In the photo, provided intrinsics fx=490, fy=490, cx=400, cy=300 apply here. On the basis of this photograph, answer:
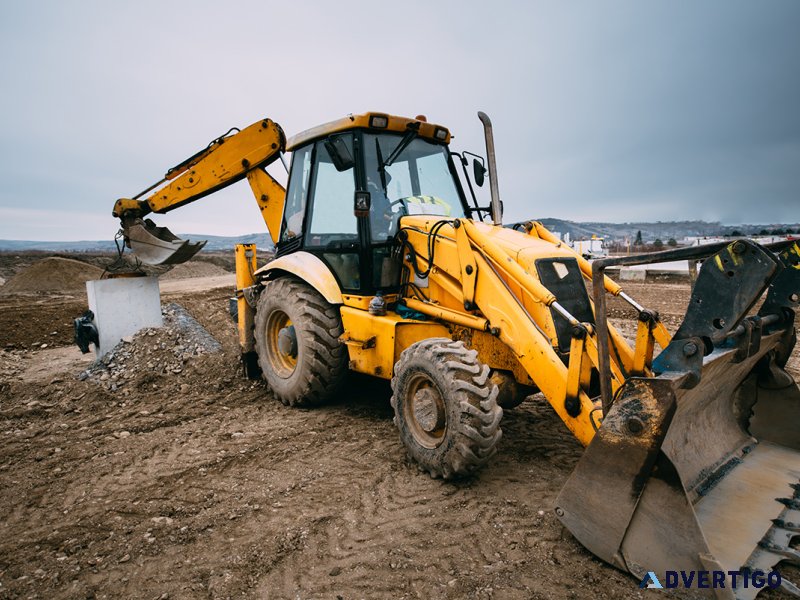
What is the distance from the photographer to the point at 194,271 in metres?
26.2

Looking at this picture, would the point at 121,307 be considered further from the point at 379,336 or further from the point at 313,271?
the point at 379,336

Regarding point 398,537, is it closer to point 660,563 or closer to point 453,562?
point 453,562

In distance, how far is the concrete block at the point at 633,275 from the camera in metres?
17.0

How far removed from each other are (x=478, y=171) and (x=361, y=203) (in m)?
1.46

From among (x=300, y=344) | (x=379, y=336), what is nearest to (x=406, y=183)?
(x=379, y=336)

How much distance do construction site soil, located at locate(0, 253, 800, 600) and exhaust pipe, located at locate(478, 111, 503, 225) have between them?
6.23 ft

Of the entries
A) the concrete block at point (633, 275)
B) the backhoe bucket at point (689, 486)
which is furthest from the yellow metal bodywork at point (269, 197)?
the concrete block at point (633, 275)

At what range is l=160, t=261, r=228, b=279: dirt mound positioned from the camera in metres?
25.0

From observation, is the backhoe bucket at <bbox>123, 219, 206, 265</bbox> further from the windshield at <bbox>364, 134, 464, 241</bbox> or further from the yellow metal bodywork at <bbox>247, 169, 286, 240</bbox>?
the windshield at <bbox>364, 134, 464, 241</bbox>

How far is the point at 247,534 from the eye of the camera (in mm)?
2805

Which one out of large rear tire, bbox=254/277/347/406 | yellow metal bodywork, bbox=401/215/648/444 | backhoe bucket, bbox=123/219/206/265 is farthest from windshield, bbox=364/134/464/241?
backhoe bucket, bbox=123/219/206/265

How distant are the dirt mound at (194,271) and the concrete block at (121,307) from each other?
18187mm

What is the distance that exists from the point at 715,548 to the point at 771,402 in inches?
61.9

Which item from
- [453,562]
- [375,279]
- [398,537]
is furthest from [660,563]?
[375,279]
